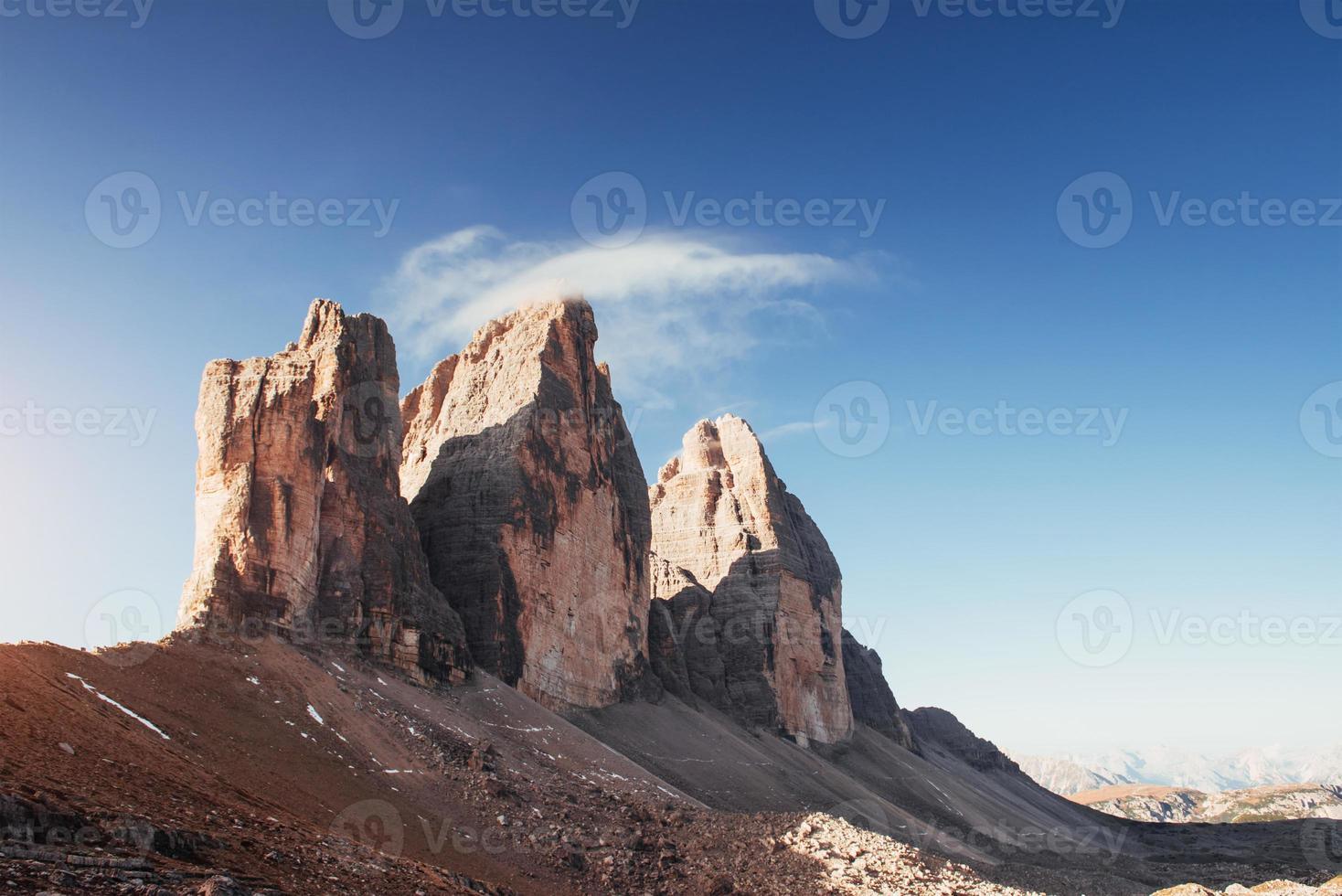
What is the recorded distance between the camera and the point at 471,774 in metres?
41.6

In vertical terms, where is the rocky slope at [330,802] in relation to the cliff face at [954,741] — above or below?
below

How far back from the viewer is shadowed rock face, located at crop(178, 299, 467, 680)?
1870 inches

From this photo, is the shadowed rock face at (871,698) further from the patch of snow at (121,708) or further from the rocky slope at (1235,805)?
the patch of snow at (121,708)

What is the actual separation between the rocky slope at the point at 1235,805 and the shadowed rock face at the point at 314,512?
481ft

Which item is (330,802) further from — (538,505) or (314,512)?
(538,505)

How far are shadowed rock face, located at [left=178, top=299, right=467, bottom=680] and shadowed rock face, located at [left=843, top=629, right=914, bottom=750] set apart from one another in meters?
69.6

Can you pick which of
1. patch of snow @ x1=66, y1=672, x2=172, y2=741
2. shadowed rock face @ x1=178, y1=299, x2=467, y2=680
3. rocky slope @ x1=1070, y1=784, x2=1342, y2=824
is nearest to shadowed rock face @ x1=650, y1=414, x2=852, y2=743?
shadowed rock face @ x1=178, y1=299, x2=467, y2=680

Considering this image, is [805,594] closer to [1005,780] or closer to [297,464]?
[1005,780]

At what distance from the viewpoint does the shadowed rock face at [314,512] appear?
47.5 m

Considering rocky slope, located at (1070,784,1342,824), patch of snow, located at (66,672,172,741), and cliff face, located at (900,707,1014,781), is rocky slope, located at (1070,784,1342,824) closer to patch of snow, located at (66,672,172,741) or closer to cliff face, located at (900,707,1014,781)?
cliff face, located at (900,707,1014,781)

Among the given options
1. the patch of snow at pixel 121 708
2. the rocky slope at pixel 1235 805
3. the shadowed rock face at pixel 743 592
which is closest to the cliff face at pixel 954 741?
the shadowed rock face at pixel 743 592

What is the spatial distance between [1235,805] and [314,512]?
184006 mm

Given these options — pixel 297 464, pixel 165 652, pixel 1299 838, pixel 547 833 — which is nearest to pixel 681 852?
pixel 547 833

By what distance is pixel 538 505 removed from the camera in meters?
69.8
